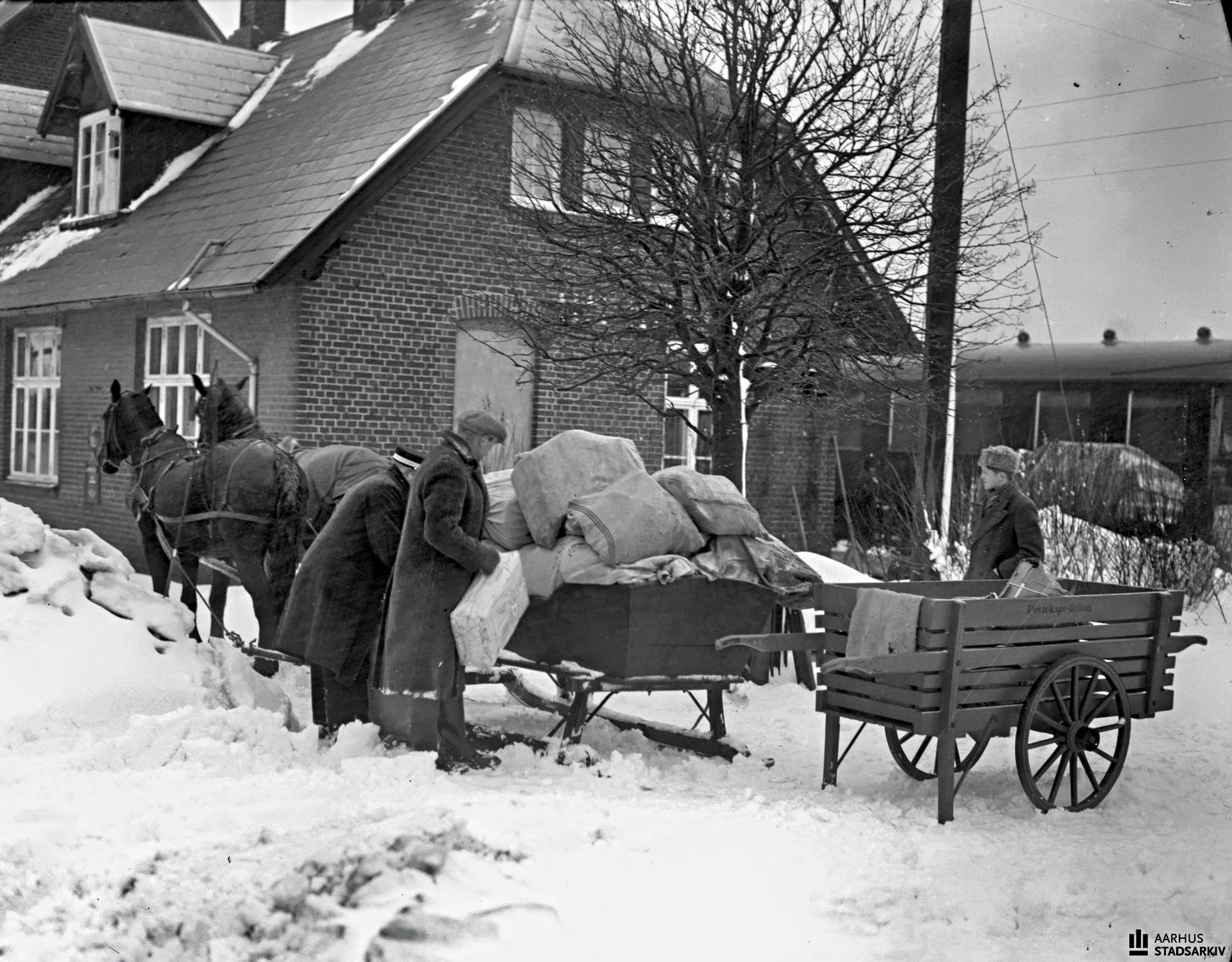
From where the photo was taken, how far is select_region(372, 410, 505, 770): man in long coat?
20.7ft

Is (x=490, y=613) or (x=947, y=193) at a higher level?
(x=947, y=193)

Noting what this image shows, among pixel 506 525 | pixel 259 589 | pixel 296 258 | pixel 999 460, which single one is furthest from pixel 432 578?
pixel 296 258

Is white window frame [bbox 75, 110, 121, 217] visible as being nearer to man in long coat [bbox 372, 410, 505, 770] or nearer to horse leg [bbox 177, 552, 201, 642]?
horse leg [bbox 177, 552, 201, 642]

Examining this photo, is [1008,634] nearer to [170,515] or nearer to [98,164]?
[170,515]

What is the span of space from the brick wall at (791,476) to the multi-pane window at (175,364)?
6672mm

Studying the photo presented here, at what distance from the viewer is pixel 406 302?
46.3ft

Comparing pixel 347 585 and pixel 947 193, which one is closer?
pixel 347 585

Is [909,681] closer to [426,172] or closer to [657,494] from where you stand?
[657,494]

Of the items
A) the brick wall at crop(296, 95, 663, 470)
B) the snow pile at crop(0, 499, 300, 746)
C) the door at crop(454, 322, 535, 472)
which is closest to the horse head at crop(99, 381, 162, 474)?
the snow pile at crop(0, 499, 300, 746)

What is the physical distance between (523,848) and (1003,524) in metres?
4.36

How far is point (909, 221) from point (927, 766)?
4.20 meters

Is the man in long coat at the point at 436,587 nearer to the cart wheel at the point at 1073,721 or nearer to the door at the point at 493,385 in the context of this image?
the cart wheel at the point at 1073,721

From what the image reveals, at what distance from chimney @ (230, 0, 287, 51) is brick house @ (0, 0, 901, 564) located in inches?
110

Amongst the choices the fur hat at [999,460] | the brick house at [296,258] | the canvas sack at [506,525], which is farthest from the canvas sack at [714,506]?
the brick house at [296,258]
